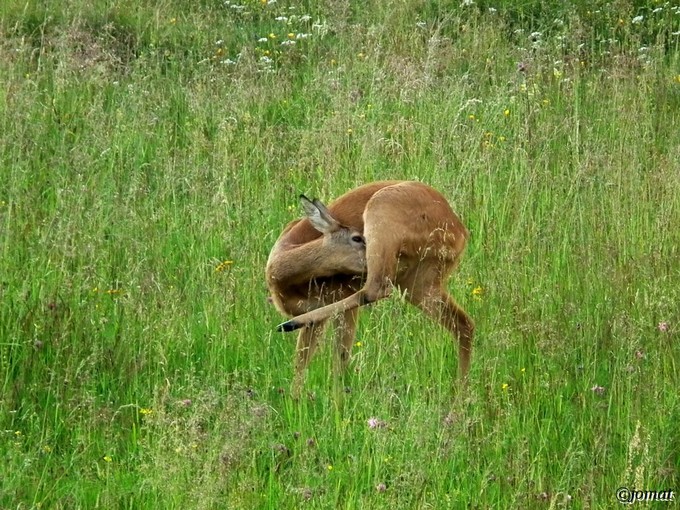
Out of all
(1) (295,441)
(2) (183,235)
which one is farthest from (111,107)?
(1) (295,441)

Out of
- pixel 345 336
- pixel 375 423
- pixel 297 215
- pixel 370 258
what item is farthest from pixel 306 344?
pixel 297 215

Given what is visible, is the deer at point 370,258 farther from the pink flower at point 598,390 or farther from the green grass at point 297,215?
the pink flower at point 598,390

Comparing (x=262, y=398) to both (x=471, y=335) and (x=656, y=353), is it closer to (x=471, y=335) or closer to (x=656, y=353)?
(x=471, y=335)

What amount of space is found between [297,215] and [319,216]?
162cm

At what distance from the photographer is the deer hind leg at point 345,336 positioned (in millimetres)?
5160

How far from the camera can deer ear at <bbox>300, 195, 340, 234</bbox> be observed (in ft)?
18.0

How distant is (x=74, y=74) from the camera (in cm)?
857

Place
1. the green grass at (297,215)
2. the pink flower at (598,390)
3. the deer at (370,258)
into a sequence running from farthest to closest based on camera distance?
1. the deer at (370,258)
2. the pink flower at (598,390)
3. the green grass at (297,215)

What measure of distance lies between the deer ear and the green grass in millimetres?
453

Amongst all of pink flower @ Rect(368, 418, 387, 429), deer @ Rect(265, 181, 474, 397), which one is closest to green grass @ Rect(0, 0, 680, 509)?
pink flower @ Rect(368, 418, 387, 429)

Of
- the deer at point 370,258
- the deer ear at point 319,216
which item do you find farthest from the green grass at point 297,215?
the deer ear at point 319,216

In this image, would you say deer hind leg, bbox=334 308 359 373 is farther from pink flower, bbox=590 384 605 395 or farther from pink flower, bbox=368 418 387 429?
pink flower, bbox=590 384 605 395

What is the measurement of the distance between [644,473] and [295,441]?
1237mm

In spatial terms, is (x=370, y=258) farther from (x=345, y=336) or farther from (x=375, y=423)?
(x=375, y=423)
